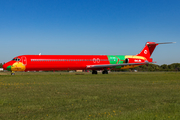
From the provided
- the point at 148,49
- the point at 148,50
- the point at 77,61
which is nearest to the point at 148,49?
the point at 148,49

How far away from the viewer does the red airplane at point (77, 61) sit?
137 ft

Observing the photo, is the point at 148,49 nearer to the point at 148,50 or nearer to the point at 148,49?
the point at 148,49

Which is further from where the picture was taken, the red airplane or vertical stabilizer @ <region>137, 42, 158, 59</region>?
vertical stabilizer @ <region>137, 42, 158, 59</region>

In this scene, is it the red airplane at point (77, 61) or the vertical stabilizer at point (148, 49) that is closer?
the red airplane at point (77, 61)

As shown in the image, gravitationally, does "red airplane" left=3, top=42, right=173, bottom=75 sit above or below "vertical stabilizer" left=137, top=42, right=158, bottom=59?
below

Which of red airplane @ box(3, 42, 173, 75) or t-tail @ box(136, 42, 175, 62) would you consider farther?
t-tail @ box(136, 42, 175, 62)

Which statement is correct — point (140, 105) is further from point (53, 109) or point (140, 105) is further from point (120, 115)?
point (53, 109)

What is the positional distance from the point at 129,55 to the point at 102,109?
144 ft

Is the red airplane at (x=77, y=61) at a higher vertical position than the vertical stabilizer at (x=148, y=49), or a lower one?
lower

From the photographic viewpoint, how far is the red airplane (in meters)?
41.8

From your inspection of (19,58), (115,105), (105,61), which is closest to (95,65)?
(105,61)

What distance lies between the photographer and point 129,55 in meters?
52.3

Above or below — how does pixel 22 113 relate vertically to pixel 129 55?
below

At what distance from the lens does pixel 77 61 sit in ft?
150
